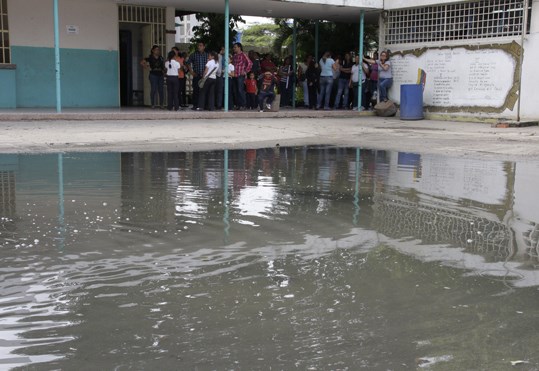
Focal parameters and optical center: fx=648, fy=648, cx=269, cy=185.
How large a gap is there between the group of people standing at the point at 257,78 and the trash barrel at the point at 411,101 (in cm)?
146

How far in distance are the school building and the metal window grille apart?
3 cm

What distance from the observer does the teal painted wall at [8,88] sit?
1703 centimetres

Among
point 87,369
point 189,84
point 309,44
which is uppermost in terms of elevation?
point 309,44

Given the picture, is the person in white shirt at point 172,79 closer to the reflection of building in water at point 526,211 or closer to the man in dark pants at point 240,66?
the man in dark pants at point 240,66

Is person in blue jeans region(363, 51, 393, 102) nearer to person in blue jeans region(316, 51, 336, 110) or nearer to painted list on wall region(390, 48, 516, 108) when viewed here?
painted list on wall region(390, 48, 516, 108)

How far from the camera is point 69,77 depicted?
18.2 metres

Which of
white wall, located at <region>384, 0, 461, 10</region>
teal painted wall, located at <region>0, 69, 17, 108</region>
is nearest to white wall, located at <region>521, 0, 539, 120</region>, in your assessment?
white wall, located at <region>384, 0, 461, 10</region>

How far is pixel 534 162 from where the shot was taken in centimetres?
959

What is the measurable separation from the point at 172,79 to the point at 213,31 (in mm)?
8544

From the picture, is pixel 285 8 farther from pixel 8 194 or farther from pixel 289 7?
pixel 8 194

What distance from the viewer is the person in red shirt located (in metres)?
18.6

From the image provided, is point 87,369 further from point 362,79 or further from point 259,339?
point 362,79

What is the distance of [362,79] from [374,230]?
15.0 meters

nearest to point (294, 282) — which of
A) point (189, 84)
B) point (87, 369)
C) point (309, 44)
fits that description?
point (87, 369)
